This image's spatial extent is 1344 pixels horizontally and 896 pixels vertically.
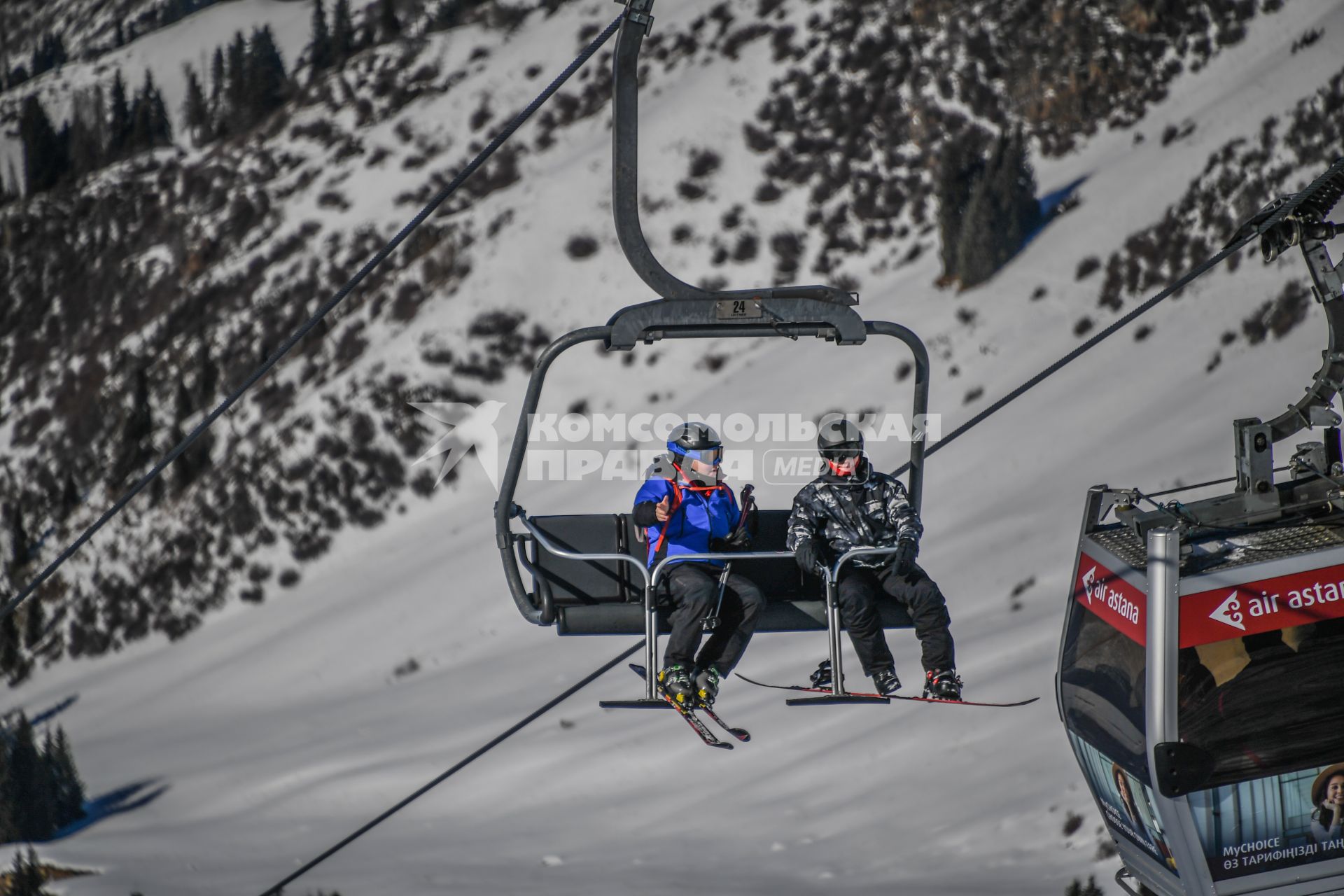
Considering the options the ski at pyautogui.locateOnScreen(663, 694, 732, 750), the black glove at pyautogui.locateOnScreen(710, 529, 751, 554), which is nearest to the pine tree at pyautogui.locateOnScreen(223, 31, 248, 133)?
the black glove at pyautogui.locateOnScreen(710, 529, 751, 554)

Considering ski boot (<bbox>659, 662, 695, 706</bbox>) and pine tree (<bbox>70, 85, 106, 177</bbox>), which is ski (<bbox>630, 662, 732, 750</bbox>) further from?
pine tree (<bbox>70, 85, 106, 177</bbox>)

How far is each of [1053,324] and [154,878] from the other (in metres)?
21.5

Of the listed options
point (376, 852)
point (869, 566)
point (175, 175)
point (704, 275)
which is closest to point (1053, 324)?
point (704, 275)

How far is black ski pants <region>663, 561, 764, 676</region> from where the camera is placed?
830 centimetres

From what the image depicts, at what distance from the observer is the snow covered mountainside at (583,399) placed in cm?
2316

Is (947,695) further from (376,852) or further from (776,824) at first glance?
(376,852)

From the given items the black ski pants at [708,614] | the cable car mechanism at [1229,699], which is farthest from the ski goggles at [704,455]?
the cable car mechanism at [1229,699]

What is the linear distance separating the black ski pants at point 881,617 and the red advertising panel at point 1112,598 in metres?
1.18

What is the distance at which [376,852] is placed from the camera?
83.0ft

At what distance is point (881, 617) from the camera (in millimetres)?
8492

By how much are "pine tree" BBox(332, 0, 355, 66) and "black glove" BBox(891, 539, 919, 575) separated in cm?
5483
